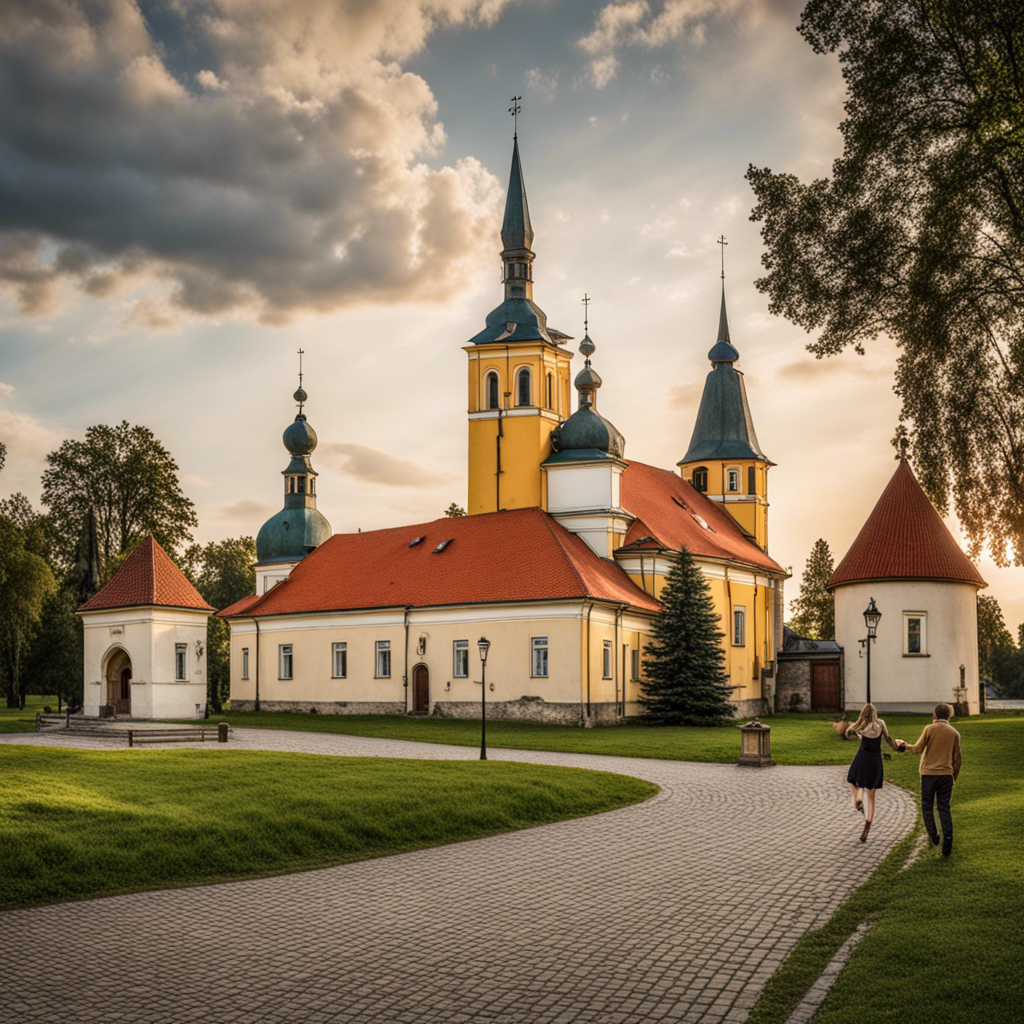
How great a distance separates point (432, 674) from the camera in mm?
42312

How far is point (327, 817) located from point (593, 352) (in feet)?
125

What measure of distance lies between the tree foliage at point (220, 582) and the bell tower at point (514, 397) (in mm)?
19888

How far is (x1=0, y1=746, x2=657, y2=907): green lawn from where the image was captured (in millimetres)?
13164

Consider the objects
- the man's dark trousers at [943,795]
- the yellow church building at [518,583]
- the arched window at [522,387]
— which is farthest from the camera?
the arched window at [522,387]

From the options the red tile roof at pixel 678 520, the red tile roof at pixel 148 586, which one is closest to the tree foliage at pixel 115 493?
the red tile roof at pixel 148 586

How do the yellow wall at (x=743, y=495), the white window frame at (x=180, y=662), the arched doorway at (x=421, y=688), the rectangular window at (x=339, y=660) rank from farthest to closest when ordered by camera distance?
the yellow wall at (x=743, y=495), the rectangular window at (x=339, y=660), the arched doorway at (x=421, y=688), the white window frame at (x=180, y=662)

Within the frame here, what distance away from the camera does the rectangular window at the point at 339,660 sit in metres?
45.1

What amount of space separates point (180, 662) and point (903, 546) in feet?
91.7

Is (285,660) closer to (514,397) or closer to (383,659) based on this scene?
(383,659)

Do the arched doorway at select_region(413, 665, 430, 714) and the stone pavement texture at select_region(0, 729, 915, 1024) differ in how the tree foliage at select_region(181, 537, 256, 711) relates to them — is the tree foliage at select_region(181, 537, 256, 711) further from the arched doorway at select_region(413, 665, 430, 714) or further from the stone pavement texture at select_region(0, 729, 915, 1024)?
the stone pavement texture at select_region(0, 729, 915, 1024)

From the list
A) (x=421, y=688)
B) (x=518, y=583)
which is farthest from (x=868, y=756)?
(x=421, y=688)

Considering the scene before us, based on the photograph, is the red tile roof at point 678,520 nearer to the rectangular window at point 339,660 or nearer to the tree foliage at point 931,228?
the rectangular window at point 339,660

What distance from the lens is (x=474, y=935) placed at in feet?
34.0

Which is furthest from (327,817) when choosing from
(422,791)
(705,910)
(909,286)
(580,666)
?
(580,666)
